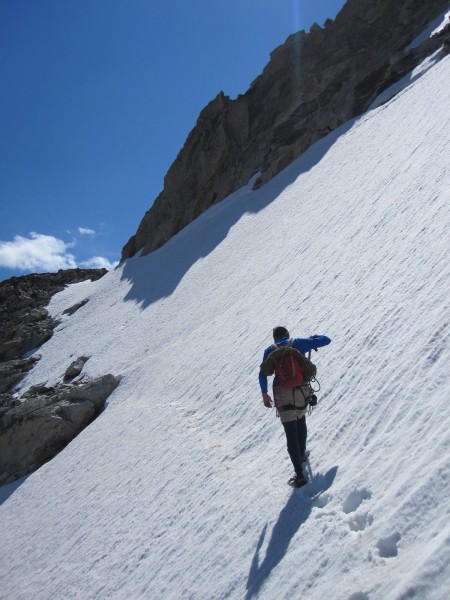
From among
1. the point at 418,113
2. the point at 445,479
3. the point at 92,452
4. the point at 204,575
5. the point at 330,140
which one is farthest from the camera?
the point at 330,140

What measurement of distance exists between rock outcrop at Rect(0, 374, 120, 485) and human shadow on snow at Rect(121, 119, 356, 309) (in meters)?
9.61

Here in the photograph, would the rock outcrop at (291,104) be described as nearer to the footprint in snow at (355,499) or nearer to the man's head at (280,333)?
the man's head at (280,333)

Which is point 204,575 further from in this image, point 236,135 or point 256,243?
point 236,135

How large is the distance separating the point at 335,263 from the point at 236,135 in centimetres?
3246

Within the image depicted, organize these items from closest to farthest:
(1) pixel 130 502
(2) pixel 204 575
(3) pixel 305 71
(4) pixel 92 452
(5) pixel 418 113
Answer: (2) pixel 204 575 < (1) pixel 130 502 < (4) pixel 92 452 < (5) pixel 418 113 < (3) pixel 305 71

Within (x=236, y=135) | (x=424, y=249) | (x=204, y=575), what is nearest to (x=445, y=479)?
(x=204, y=575)

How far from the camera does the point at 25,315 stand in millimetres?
38812

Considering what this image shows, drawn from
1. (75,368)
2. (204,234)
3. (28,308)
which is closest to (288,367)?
(75,368)

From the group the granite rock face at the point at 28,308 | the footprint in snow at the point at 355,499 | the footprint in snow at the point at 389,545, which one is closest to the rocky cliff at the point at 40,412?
the granite rock face at the point at 28,308

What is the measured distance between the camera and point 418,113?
68.7 feet

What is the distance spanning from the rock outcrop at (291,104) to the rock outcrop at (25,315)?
837 cm

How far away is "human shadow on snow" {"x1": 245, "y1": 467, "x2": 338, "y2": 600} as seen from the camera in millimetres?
5188

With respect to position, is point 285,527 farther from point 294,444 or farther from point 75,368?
point 75,368

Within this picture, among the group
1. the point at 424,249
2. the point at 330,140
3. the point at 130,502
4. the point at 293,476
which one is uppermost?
the point at 330,140
